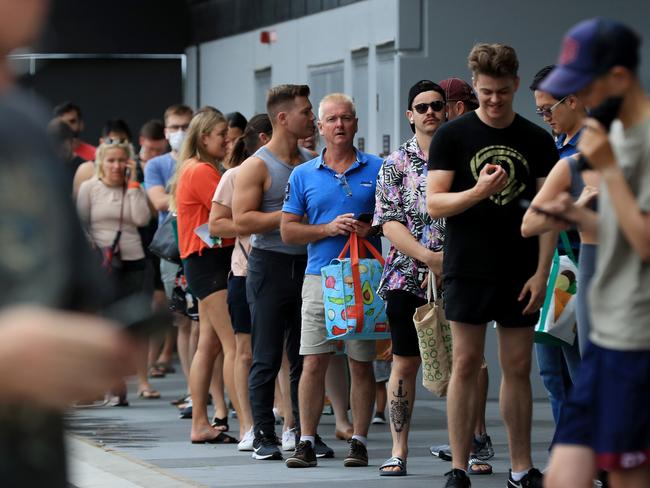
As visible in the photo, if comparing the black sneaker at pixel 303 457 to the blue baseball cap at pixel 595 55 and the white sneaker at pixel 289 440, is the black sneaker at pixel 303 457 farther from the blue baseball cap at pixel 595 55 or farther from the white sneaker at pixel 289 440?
the blue baseball cap at pixel 595 55

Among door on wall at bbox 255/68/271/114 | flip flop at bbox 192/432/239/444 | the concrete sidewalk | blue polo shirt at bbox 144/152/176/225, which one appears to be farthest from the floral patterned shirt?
door on wall at bbox 255/68/271/114

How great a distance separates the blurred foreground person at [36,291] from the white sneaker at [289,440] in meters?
7.73

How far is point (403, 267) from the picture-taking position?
28.7 feet

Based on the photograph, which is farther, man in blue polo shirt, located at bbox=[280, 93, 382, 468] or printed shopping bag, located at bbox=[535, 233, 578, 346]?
man in blue polo shirt, located at bbox=[280, 93, 382, 468]

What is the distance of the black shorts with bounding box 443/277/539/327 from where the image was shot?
7.55m

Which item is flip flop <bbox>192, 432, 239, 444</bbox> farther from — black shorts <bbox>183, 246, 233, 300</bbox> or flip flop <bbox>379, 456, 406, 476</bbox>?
flip flop <bbox>379, 456, 406, 476</bbox>

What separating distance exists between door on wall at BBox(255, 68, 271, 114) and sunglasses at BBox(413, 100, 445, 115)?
27.4 feet

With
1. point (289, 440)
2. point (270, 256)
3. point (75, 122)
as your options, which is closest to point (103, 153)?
point (75, 122)

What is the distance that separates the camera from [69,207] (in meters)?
2.17

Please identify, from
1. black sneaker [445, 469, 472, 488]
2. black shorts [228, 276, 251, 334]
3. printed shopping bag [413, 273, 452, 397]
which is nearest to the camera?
black sneaker [445, 469, 472, 488]

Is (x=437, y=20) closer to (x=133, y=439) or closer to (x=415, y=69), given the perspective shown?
(x=415, y=69)

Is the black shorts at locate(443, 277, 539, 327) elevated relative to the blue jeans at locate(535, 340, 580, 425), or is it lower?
elevated

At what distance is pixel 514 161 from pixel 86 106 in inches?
562

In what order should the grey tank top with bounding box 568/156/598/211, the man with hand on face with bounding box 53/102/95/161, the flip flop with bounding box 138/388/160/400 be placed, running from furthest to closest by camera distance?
the man with hand on face with bounding box 53/102/95/161 → the flip flop with bounding box 138/388/160/400 → the grey tank top with bounding box 568/156/598/211
